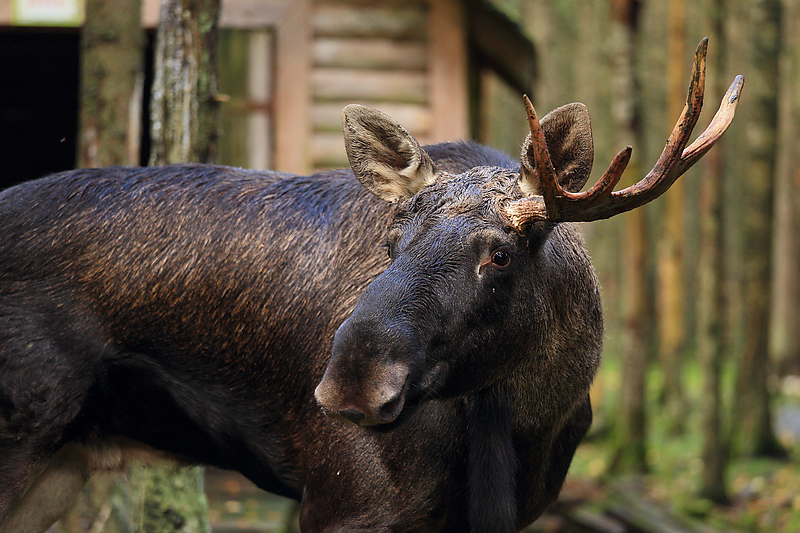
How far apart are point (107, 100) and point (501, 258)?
3.63 metres

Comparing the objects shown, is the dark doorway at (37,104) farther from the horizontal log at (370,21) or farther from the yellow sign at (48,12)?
the horizontal log at (370,21)

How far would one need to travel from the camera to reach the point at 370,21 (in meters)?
8.72

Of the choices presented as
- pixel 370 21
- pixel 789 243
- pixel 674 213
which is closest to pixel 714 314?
pixel 674 213

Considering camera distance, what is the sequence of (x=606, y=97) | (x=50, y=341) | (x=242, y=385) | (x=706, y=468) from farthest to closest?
(x=606, y=97), (x=706, y=468), (x=242, y=385), (x=50, y=341)

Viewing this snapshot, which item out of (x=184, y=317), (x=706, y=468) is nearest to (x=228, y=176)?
(x=184, y=317)

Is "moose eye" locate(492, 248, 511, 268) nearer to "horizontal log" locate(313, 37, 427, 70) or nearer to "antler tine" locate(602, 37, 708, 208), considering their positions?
"antler tine" locate(602, 37, 708, 208)

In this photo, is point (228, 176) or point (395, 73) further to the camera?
point (395, 73)

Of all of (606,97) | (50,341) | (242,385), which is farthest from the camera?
(606,97)

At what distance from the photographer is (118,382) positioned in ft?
11.7

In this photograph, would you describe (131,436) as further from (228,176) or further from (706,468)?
(706,468)

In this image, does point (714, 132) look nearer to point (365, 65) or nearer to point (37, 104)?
point (365, 65)

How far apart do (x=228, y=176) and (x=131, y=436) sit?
1.16 metres

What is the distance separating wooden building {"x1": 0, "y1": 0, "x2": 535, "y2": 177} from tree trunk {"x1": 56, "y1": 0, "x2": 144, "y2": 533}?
2.67 meters

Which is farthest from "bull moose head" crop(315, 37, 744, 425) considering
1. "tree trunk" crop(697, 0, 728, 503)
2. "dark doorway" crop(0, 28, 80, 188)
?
"dark doorway" crop(0, 28, 80, 188)
